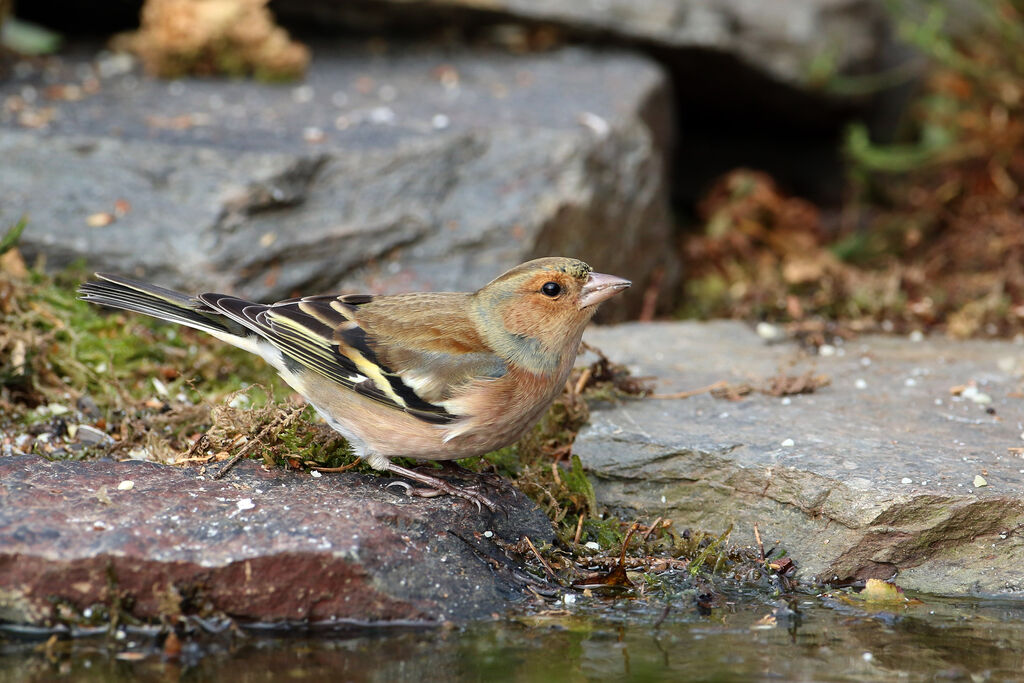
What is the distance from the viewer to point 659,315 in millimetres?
8391

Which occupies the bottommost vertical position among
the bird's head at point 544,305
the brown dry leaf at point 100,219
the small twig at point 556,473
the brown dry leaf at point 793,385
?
the small twig at point 556,473

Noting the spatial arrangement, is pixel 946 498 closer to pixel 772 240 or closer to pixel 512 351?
pixel 512 351

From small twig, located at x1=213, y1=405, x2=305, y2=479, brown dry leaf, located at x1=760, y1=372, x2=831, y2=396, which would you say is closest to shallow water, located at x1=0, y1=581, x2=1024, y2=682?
small twig, located at x1=213, y1=405, x2=305, y2=479

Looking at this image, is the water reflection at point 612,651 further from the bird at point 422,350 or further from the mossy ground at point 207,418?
the bird at point 422,350

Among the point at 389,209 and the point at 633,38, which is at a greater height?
the point at 633,38

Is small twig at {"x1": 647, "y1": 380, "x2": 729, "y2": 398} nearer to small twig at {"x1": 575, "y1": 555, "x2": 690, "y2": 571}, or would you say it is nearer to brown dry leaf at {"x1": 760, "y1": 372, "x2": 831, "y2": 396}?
brown dry leaf at {"x1": 760, "y1": 372, "x2": 831, "y2": 396}

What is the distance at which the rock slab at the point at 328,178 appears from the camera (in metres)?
6.57

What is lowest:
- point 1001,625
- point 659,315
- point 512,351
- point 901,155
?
point 659,315

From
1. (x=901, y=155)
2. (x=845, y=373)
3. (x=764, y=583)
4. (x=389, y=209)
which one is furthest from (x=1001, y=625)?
(x=901, y=155)

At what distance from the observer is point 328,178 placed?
22.9 feet

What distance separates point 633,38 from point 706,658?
6.13 m

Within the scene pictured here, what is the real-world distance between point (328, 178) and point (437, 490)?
295 centimetres

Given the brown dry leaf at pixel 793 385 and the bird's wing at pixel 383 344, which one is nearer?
the bird's wing at pixel 383 344

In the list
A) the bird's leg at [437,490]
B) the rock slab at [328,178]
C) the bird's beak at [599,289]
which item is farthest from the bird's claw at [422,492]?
the rock slab at [328,178]
